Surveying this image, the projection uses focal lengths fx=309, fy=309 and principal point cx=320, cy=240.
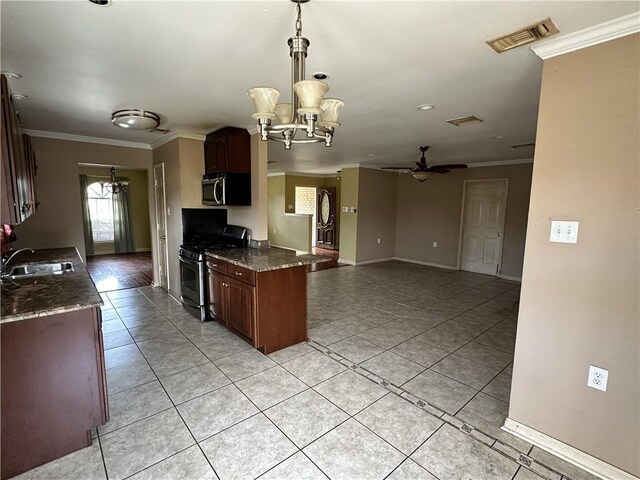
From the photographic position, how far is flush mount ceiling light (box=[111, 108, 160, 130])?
3096 millimetres

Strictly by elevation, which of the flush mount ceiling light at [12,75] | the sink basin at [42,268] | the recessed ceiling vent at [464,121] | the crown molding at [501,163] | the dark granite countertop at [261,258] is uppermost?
the recessed ceiling vent at [464,121]

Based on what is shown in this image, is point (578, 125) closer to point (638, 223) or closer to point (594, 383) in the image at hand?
point (638, 223)

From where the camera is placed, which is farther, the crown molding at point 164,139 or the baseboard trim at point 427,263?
the baseboard trim at point 427,263

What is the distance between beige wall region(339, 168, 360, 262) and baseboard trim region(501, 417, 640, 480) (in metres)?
5.48

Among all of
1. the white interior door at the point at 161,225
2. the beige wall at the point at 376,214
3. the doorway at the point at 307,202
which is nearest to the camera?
the white interior door at the point at 161,225

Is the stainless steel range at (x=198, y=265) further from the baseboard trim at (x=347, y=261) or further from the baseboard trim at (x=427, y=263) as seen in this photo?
the baseboard trim at (x=427, y=263)

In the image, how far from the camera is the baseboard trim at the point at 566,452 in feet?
5.51

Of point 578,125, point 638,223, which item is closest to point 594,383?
point 638,223

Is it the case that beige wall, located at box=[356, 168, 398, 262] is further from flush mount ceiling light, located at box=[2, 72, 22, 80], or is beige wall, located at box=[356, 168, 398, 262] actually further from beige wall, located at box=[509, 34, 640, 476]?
flush mount ceiling light, located at box=[2, 72, 22, 80]

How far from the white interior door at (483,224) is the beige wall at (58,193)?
699 cm

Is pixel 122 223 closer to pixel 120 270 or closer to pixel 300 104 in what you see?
pixel 120 270

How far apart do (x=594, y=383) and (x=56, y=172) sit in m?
6.11

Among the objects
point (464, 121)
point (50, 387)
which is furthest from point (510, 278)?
point (50, 387)

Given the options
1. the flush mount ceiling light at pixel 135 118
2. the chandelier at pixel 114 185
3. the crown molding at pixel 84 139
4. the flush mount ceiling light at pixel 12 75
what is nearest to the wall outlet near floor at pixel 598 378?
the flush mount ceiling light at pixel 135 118
